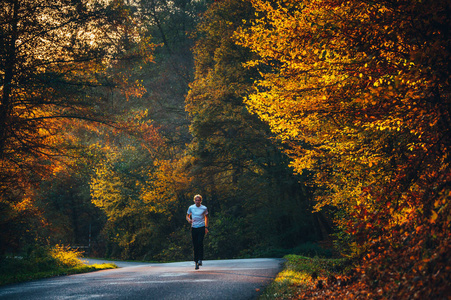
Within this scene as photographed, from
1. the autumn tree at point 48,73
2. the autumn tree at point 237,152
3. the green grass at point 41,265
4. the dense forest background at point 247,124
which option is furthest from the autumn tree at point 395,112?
the autumn tree at point 237,152

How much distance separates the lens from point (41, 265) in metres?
15.0

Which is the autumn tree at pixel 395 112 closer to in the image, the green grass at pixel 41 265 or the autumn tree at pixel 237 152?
the green grass at pixel 41 265

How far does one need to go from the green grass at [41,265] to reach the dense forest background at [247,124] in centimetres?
78

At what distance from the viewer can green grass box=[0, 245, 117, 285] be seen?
12.8 metres

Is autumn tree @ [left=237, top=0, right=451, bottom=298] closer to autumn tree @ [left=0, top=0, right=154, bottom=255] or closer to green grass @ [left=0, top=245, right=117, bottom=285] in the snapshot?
autumn tree @ [left=0, top=0, right=154, bottom=255]

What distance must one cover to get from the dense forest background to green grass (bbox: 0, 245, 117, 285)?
780 millimetres

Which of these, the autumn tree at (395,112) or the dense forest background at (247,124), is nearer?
the autumn tree at (395,112)

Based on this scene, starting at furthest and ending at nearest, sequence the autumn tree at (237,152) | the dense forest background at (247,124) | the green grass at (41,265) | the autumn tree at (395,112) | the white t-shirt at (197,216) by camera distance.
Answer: the autumn tree at (237,152), the green grass at (41,265), the white t-shirt at (197,216), the dense forest background at (247,124), the autumn tree at (395,112)

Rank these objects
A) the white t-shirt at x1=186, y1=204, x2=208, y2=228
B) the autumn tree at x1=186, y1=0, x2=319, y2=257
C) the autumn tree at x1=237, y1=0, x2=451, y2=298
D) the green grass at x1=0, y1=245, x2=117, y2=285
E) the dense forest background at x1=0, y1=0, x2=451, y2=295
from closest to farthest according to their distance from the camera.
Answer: the autumn tree at x1=237, y1=0, x2=451, y2=298, the dense forest background at x1=0, y1=0, x2=451, y2=295, the white t-shirt at x1=186, y1=204, x2=208, y2=228, the green grass at x1=0, y1=245, x2=117, y2=285, the autumn tree at x1=186, y1=0, x2=319, y2=257

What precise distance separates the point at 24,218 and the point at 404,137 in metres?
13.4

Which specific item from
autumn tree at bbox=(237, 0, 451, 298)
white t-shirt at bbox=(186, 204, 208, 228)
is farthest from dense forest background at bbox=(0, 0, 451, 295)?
white t-shirt at bbox=(186, 204, 208, 228)

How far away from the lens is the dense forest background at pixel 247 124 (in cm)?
594

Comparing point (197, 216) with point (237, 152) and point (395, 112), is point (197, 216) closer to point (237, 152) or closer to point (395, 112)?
point (395, 112)

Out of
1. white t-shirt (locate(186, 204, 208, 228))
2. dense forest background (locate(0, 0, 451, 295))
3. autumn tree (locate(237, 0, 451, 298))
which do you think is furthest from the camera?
white t-shirt (locate(186, 204, 208, 228))
